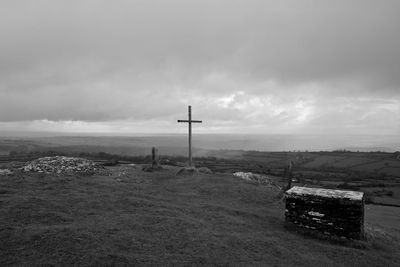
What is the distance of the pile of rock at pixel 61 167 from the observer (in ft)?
59.2

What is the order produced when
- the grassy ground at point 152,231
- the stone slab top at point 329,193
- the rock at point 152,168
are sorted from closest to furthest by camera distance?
the grassy ground at point 152,231
the stone slab top at point 329,193
the rock at point 152,168

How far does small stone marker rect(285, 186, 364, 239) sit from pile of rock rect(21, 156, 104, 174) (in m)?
12.7

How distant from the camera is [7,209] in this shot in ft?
30.4

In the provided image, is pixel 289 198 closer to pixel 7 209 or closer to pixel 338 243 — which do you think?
pixel 338 243

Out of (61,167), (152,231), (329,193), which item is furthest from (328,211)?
(61,167)

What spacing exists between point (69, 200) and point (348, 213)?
9.96 metres

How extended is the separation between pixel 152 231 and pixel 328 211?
5.95 meters

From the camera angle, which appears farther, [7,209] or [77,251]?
[7,209]

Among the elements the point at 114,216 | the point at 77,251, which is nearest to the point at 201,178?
the point at 114,216

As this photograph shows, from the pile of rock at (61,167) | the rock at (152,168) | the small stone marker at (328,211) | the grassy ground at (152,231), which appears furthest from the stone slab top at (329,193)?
the pile of rock at (61,167)

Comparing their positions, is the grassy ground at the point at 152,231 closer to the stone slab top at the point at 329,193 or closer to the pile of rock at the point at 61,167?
the stone slab top at the point at 329,193

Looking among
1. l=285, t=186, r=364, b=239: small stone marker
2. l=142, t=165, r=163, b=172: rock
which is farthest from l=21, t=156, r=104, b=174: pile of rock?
l=285, t=186, r=364, b=239: small stone marker

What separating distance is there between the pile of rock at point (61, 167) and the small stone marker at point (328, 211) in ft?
41.6

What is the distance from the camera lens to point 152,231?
8.48m
